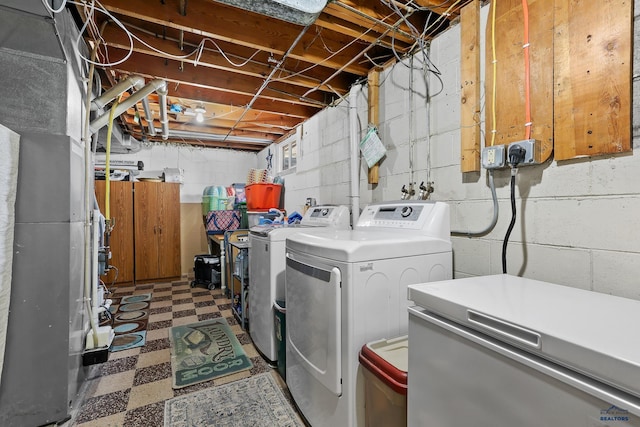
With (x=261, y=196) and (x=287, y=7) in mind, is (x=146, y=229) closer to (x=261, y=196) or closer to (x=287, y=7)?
(x=261, y=196)

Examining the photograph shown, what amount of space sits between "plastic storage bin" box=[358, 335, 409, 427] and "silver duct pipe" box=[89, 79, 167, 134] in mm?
2490

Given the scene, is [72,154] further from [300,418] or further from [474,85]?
[474,85]

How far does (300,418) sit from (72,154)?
204 cm

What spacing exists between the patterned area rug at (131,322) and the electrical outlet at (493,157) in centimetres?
305

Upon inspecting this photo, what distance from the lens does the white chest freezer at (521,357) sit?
553 mm

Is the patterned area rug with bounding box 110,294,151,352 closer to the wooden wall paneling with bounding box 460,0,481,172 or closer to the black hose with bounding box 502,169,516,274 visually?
the black hose with bounding box 502,169,516,274

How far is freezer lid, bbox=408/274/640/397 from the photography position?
0.55m

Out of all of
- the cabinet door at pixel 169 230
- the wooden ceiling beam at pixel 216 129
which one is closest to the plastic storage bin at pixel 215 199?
the cabinet door at pixel 169 230

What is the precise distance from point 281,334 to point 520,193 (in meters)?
1.72

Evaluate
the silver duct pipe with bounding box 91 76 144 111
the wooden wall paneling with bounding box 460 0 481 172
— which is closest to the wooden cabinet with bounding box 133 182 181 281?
the silver duct pipe with bounding box 91 76 144 111

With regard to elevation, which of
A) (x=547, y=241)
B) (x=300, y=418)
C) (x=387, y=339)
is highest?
(x=547, y=241)

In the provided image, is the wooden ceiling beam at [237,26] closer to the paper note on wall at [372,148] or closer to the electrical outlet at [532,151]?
the paper note on wall at [372,148]

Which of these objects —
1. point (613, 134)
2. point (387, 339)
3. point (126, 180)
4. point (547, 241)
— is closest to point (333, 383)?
point (387, 339)

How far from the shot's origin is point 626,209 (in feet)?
3.68
